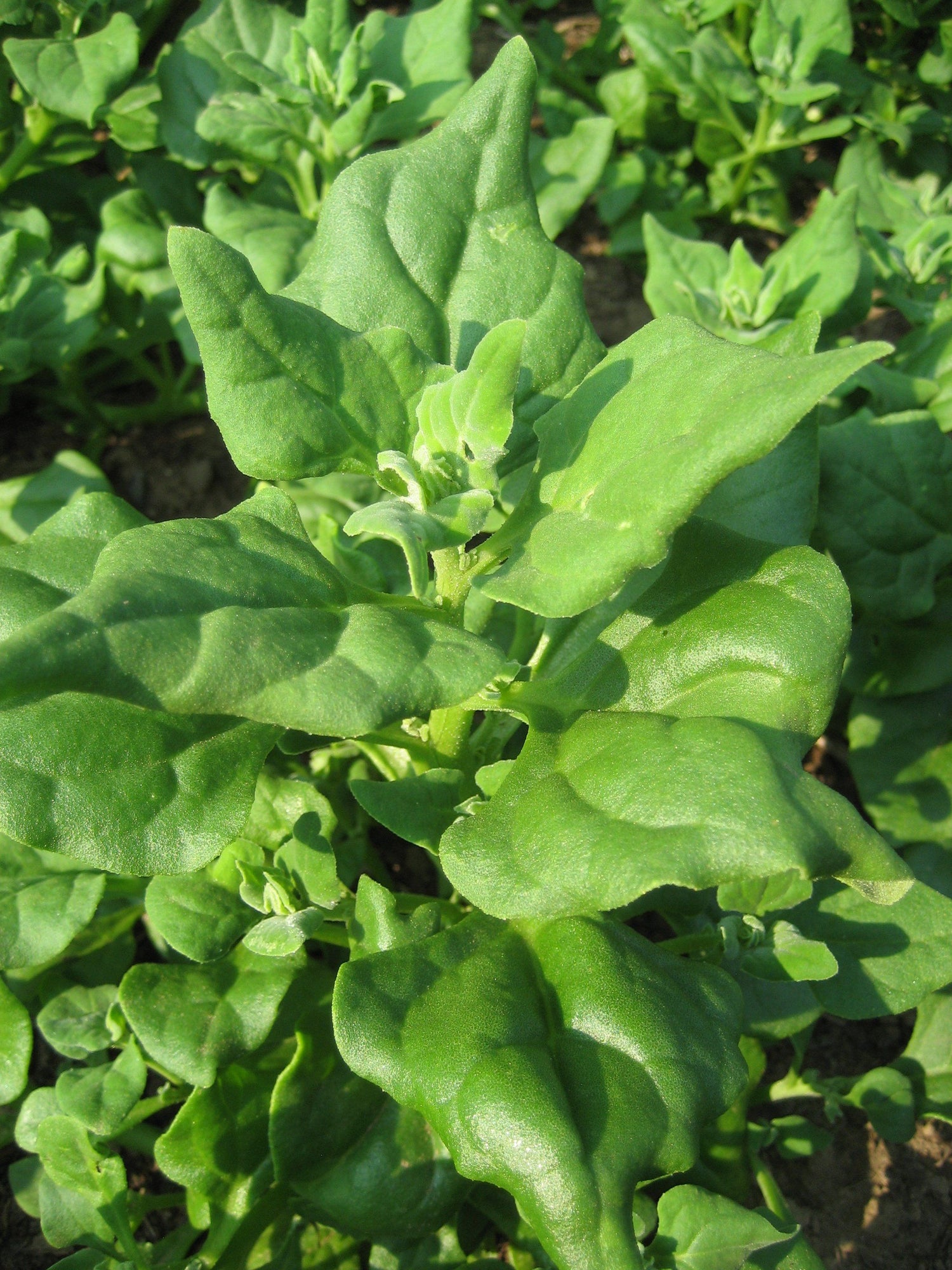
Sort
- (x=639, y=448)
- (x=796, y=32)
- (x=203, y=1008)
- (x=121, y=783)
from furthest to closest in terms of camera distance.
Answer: (x=796, y=32) → (x=203, y=1008) → (x=121, y=783) → (x=639, y=448)

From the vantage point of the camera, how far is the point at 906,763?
9.37ft

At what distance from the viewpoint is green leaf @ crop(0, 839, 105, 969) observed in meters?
1.99

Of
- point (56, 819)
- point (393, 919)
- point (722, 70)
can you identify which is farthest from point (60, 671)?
point (722, 70)

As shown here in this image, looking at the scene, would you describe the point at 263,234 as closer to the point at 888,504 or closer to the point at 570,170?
the point at 570,170

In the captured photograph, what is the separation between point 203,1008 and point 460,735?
684 millimetres

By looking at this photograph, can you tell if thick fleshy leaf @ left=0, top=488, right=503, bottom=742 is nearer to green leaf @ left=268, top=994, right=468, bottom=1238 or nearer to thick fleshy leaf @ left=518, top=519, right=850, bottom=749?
thick fleshy leaf @ left=518, top=519, right=850, bottom=749

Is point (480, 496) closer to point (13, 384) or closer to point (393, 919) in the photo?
point (393, 919)

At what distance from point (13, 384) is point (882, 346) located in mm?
3292

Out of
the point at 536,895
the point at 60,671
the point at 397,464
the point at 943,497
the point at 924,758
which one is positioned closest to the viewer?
the point at 60,671

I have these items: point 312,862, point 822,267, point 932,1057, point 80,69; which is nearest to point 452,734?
point 312,862

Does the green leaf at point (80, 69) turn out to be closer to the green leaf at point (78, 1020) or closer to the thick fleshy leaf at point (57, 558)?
the thick fleshy leaf at point (57, 558)

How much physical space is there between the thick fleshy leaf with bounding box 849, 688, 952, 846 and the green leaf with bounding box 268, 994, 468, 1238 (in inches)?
61.2

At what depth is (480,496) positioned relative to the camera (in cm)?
152

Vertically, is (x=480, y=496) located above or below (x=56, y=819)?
above
